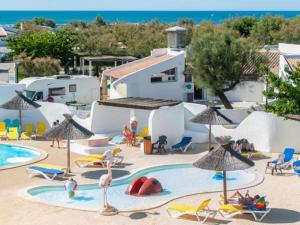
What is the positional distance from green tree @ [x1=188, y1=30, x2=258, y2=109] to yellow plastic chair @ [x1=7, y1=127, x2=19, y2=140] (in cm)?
1123

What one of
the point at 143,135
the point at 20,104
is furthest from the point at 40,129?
the point at 143,135

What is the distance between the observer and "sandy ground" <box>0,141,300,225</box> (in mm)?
16656

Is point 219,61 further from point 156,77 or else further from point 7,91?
point 7,91

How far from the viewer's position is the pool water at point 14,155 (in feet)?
82.5

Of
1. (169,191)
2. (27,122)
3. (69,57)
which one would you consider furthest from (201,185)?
(69,57)

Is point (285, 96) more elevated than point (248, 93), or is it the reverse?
point (248, 93)

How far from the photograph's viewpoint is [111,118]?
29.6 metres

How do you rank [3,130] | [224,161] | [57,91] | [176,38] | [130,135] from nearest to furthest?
1. [224,161]
2. [130,135]
3. [3,130]
4. [57,91]
5. [176,38]

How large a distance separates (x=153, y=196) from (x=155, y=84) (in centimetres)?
1871

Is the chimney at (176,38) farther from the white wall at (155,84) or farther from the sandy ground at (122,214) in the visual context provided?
the sandy ground at (122,214)

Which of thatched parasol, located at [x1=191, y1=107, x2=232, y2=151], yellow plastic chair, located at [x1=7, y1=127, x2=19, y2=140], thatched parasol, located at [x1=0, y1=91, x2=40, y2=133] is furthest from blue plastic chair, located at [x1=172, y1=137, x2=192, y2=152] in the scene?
yellow plastic chair, located at [x1=7, y1=127, x2=19, y2=140]

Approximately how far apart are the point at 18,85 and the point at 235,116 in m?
11.9

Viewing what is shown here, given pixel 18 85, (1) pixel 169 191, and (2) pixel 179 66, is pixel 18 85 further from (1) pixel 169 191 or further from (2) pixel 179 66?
(1) pixel 169 191

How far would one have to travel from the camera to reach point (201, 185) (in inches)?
837
